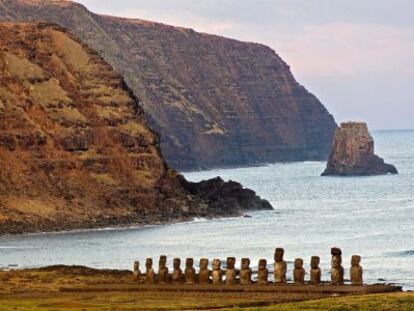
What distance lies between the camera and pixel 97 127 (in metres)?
170

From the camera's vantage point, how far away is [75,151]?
16638cm

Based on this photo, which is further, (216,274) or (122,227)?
(122,227)

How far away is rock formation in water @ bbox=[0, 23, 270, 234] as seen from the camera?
155m

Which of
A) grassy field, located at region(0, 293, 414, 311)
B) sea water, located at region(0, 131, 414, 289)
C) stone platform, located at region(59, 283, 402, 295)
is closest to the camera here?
grassy field, located at region(0, 293, 414, 311)

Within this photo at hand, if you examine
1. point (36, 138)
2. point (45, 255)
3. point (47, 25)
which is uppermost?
point (47, 25)

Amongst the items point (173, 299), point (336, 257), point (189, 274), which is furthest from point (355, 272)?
point (189, 274)

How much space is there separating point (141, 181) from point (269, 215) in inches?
570

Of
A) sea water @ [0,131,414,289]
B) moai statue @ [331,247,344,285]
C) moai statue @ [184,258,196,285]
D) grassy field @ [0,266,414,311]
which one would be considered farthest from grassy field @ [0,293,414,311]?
sea water @ [0,131,414,289]

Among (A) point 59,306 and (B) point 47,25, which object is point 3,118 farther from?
(A) point 59,306

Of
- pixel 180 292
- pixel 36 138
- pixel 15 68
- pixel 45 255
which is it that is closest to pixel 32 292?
pixel 180 292

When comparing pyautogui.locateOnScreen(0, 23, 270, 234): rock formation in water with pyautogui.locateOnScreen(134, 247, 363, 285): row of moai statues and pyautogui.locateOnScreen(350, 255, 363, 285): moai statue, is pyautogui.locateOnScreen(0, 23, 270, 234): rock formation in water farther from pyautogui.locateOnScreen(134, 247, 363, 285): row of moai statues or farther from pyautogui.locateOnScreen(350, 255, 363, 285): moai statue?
pyautogui.locateOnScreen(350, 255, 363, 285): moai statue

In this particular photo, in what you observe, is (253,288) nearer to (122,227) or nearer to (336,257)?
(336,257)

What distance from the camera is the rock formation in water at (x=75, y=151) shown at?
155 metres

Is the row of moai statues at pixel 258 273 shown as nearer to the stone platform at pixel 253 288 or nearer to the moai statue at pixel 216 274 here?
the moai statue at pixel 216 274
